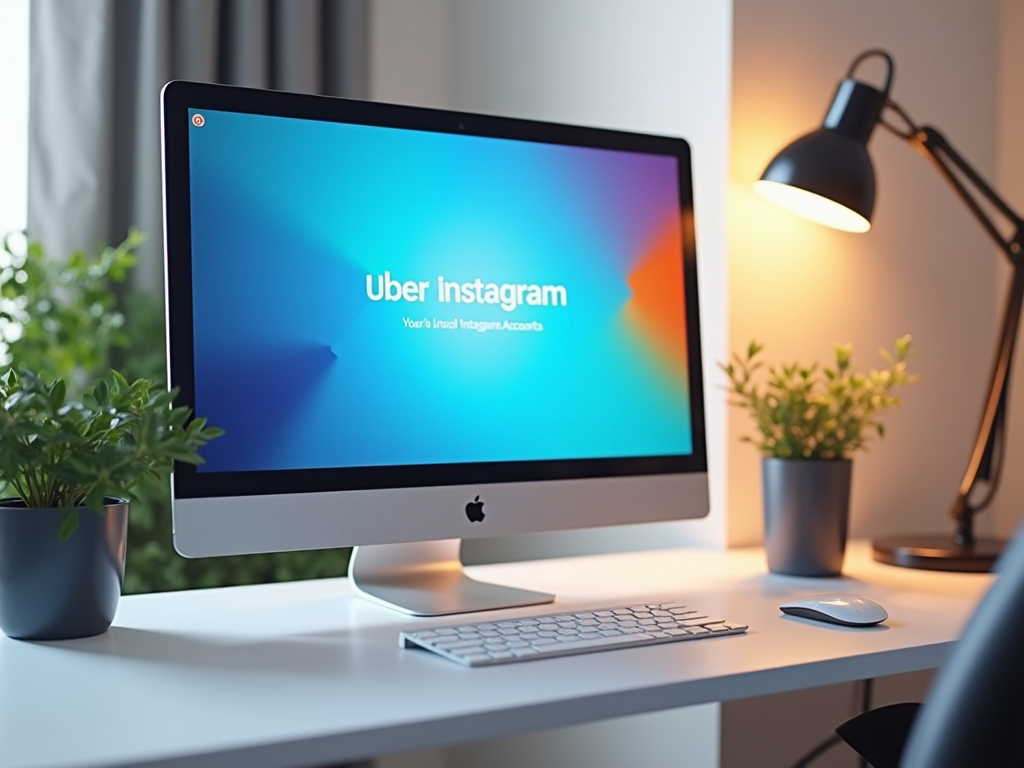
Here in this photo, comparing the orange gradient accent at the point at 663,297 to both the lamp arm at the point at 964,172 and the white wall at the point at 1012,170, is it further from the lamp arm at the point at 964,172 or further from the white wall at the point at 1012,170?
the white wall at the point at 1012,170

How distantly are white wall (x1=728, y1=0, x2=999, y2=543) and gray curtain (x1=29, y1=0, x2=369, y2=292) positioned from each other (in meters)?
0.77

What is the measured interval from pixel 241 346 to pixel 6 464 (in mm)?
250

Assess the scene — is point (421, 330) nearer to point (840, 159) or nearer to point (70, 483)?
point (70, 483)

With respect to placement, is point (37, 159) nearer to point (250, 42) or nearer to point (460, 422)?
point (250, 42)

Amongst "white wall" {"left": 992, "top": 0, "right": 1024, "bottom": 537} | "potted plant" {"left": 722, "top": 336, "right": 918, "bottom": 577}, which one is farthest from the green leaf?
"white wall" {"left": 992, "top": 0, "right": 1024, "bottom": 537}

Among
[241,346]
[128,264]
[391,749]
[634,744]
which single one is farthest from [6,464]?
[634,744]

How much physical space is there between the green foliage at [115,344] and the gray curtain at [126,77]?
59 mm

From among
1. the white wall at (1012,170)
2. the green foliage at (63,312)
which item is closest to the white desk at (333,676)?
the green foliage at (63,312)

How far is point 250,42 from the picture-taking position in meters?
1.99

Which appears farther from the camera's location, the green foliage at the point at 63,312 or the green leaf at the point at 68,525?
the green foliage at the point at 63,312

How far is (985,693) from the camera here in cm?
61

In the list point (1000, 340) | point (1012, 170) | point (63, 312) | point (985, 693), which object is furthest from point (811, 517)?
point (63, 312)

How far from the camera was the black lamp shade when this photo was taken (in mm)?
1535

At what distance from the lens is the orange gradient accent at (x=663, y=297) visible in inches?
53.9
